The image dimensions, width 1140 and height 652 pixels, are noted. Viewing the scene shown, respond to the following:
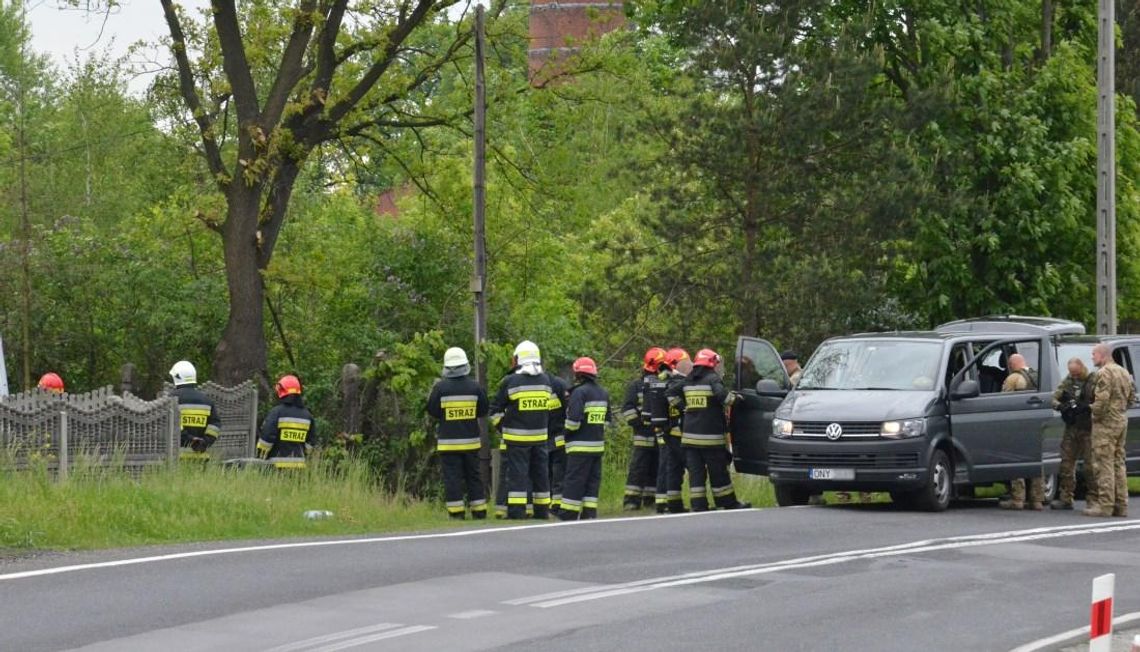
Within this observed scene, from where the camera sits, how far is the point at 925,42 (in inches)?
1251

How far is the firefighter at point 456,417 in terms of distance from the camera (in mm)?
17547

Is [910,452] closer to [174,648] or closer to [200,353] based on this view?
[174,648]

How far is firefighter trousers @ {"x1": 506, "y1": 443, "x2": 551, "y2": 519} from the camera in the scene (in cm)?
1780

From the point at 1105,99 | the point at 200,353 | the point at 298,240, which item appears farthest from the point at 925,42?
the point at 200,353

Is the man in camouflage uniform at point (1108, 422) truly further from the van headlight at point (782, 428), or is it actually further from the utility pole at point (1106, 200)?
the utility pole at point (1106, 200)

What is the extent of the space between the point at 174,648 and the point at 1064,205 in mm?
24585

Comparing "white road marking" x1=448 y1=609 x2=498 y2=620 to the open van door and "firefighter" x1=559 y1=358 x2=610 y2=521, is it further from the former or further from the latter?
the open van door

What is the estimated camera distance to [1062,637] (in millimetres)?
10656

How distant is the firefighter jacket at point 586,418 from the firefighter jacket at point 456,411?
1.03 meters

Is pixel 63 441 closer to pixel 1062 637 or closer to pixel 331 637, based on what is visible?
pixel 331 637

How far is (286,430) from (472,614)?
28.5ft

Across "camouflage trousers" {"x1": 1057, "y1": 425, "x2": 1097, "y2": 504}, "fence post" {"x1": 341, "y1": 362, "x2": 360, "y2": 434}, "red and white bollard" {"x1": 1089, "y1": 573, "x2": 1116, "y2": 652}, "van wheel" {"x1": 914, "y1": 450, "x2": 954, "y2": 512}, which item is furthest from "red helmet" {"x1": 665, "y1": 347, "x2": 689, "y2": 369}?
"red and white bollard" {"x1": 1089, "y1": 573, "x2": 1116, "y2": 652}

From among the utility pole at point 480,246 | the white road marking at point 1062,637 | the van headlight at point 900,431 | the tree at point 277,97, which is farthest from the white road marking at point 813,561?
the tree at point 277,97

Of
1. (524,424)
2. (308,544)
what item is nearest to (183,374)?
(524,424)
